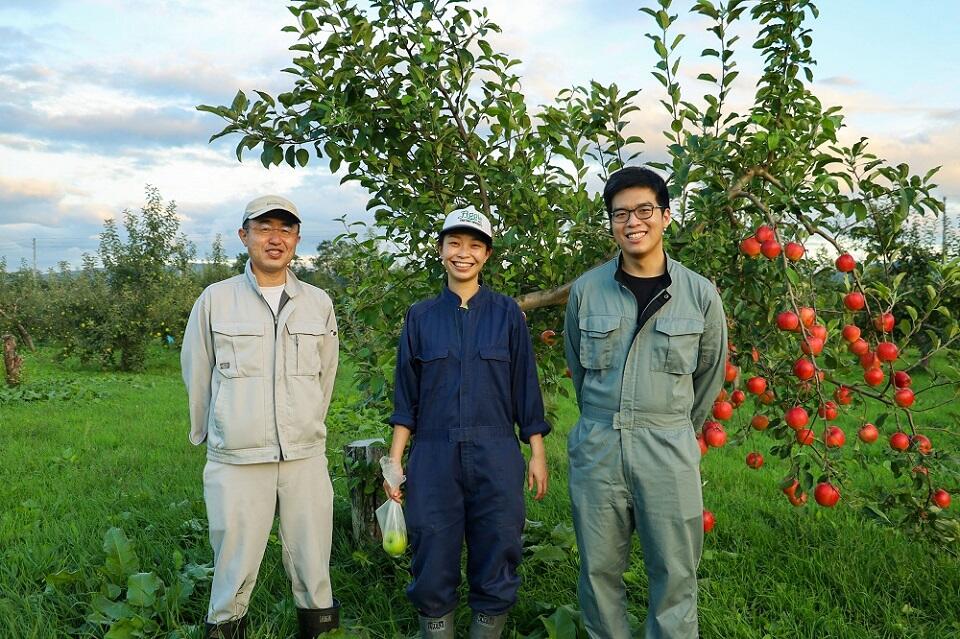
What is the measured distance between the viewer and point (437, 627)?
2.60 m

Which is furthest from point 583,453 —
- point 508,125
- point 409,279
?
point 508,125

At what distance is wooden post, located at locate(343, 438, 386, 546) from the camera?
142 inches

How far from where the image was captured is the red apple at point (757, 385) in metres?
2.90

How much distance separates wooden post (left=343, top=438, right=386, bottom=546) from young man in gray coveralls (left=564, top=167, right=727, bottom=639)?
1405 mm

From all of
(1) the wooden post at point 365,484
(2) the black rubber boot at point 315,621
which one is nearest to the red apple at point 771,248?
(1) the wooden post at point 365,484

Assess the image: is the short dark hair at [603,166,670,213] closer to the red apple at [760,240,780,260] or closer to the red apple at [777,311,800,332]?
the red apple at [760,240,780,260]

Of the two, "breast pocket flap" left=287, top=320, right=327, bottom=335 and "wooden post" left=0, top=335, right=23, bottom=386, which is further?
"wooden post" left=0, top=335, right=23, bottom=386

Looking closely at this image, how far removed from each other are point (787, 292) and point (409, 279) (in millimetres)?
1587

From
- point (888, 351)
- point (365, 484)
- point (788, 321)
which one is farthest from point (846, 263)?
point (365, 484)

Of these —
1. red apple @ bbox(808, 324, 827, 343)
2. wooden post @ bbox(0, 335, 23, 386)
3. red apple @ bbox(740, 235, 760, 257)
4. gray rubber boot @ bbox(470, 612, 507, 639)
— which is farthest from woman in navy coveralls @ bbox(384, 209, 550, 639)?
wooden post @ bbox(0, 335, 23, 386)

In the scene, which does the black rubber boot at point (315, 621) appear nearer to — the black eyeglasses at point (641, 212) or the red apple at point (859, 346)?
the black eyeglasses at point (641, 212)

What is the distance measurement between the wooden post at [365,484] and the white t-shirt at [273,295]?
1.09 meters

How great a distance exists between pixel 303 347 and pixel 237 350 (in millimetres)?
245

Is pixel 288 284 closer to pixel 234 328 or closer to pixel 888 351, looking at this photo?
pixel 234 328
